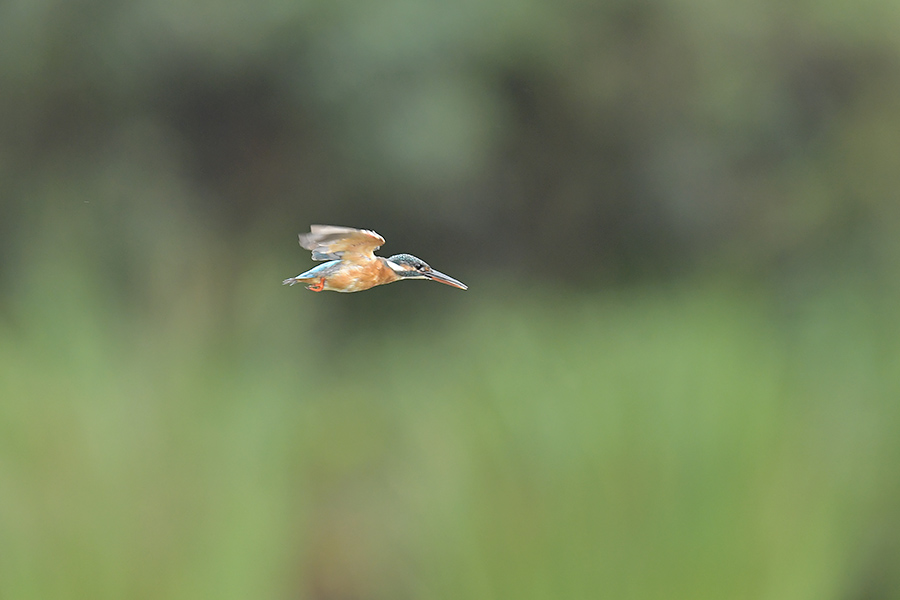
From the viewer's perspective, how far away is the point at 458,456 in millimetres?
405

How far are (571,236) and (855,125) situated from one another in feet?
1.09

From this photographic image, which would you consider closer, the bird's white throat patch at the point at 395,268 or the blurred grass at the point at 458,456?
the bird's white throat patch at the point at 395,268

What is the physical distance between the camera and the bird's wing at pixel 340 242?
5.2 inches

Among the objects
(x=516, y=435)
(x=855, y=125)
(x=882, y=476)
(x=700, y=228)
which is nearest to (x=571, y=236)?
(x=700, y=228)

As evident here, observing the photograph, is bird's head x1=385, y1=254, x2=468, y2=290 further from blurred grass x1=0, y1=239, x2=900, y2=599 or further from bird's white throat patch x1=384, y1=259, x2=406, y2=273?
blurred grass x1=0, y1=239, x2=900, y2=599

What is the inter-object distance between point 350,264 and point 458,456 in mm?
275

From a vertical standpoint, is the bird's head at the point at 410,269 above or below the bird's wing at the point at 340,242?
below

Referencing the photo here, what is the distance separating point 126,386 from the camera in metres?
0.43

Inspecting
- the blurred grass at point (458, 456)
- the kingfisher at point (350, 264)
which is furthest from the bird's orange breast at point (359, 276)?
the blurred grass at point (458, 456)

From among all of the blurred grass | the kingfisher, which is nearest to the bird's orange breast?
the kingfisher

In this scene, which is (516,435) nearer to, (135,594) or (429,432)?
(429,432)

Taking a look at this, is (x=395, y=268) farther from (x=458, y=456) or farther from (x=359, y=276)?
(x=458, y=456)

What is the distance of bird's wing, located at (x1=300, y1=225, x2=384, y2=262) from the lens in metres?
0.13

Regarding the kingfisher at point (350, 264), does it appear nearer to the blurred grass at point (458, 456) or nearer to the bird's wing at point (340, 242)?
the bird's wing at point (340, 242)
